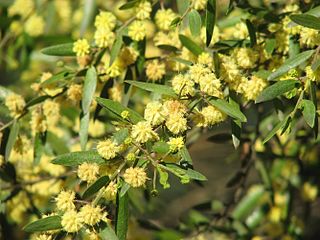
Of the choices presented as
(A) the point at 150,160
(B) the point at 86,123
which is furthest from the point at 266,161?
(A) the point at 150,160

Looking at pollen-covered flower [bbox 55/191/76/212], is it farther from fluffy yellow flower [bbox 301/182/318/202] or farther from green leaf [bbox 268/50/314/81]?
fluffy yellow flower [bbox 301/182/318/202]

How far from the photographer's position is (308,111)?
→ 1.21 metres

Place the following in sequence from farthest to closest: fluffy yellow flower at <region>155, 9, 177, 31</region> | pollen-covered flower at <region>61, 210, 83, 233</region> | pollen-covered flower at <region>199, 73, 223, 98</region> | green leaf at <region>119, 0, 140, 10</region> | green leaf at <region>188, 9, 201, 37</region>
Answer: fluffy yellow flower at <region>155, 9, 177, 31</region>
green leaf at <region>119, 0, 140, 10</region>
green leaf at <region>188, 9, 201, 37</region>
pollen-covered flower at <region>199, 73, 223, 98</region>
pollen-covered flower at <region>61, 210, 83, 233</region>

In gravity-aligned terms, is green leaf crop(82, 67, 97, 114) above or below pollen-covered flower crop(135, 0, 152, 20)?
below

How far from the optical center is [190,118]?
1.28m

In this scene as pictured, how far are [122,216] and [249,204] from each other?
110 cm

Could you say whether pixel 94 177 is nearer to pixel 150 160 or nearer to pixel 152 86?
pixel 150 160

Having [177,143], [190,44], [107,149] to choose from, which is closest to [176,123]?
[177,143]

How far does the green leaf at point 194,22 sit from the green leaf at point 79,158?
1.22ft

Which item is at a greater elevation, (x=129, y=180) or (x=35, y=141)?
(x=129, y=180)

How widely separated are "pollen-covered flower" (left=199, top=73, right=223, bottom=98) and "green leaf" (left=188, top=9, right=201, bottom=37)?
17 cm

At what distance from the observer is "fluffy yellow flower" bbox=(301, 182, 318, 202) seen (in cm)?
221

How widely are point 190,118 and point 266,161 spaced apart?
0.77 meters

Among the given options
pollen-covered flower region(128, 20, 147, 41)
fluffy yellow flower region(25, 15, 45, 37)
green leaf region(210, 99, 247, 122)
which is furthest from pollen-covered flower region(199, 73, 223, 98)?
fluffy yellow flower region(25, 15, 45, 37)
